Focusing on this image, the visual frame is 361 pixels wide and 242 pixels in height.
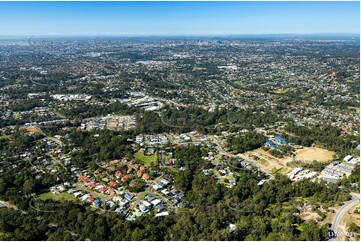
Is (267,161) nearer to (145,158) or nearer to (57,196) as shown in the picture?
(145,158)

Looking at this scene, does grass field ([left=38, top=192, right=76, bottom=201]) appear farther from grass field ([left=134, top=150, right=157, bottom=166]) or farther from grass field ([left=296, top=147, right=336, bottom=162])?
grass field ([left=296, top=147, right=336, bottom=162])

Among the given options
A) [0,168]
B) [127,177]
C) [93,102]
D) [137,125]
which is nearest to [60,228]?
[127,177]

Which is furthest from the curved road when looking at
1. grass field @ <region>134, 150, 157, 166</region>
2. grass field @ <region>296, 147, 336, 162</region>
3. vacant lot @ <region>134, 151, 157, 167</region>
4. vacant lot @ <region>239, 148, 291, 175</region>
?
grass field @ <region>134, 150, 157, 166</region>

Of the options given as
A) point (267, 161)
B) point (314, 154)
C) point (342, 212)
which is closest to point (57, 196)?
point (267, 161)

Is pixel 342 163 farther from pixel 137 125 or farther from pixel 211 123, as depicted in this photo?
pixel 137 125

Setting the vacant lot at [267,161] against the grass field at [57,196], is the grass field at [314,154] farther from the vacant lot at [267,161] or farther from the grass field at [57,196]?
the grass field at [57,196]

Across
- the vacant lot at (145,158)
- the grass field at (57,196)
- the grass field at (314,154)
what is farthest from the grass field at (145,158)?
the grass field at (314,154)
